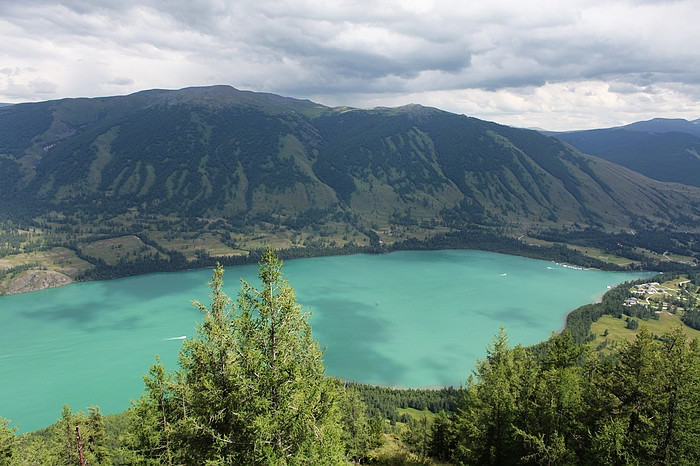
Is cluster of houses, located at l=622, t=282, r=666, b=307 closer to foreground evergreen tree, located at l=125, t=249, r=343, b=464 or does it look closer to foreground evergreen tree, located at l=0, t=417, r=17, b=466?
foreground evergreen tree, located at l=125, t=249, r=343, b=464

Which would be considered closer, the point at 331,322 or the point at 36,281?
the point at 331,322

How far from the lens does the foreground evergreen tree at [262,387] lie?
1255 centimetres

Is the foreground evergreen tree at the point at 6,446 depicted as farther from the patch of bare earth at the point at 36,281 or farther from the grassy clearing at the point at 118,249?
the grassy clearing at the point at 118,249

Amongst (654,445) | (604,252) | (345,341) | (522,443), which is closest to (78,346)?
(345,341)

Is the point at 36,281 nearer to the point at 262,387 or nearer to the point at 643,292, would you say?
the point at 262,387

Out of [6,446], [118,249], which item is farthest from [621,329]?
[118,249]

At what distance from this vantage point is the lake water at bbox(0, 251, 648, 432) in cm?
7469

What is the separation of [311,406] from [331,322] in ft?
296

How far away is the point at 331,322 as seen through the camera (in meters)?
102

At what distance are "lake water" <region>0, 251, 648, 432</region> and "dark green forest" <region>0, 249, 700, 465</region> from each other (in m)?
28.8

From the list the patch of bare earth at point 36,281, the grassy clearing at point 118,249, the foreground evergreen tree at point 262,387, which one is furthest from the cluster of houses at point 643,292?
the patch of bare earth at point 36,281

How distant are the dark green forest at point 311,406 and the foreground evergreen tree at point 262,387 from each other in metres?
0.04

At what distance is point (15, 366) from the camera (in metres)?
79.5

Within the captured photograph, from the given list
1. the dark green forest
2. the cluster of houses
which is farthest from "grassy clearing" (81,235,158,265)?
the cluster of houses
